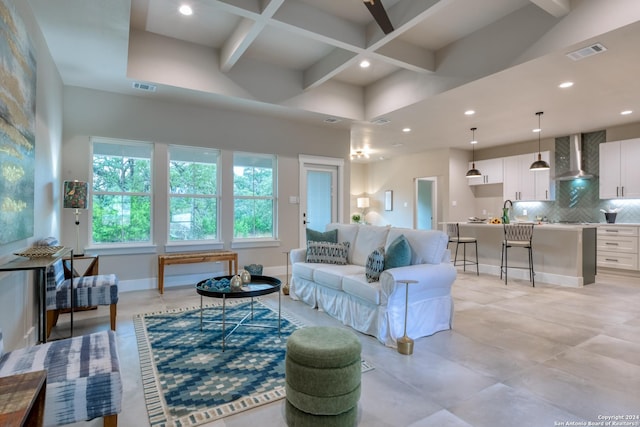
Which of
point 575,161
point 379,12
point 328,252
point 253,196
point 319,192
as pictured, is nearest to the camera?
point 379,12

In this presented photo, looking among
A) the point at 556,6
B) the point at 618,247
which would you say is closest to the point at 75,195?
the point at 556,6

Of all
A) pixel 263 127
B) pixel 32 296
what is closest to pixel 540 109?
pixel 263 127

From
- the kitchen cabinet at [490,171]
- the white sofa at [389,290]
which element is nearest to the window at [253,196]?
the white sofa at [389,290]

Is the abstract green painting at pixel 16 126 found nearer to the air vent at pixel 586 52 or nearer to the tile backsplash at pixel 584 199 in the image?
the air vent at pixel 586 52

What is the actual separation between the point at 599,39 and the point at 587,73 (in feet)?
3.01

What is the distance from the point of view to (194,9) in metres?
3.65

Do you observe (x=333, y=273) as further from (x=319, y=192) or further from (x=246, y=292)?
(x=319, y=192)

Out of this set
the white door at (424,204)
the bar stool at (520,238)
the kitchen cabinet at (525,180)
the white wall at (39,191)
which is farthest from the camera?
the white door at (424,204)

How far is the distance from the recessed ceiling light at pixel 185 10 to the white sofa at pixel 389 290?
320 centimetres

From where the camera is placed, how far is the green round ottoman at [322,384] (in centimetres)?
170

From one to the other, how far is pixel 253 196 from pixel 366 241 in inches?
104

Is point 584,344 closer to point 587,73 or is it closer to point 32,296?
point 587,73

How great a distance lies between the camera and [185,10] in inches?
142

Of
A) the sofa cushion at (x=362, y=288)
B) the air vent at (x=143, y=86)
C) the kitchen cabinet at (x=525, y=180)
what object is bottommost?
the sofa cushion at (x=362, y=288)
